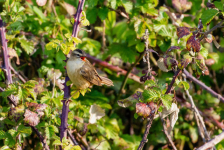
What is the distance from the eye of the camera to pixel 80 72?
268cm

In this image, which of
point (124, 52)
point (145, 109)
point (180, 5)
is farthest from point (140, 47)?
point (145, 109)

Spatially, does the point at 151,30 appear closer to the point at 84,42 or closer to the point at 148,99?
the point at 84,42

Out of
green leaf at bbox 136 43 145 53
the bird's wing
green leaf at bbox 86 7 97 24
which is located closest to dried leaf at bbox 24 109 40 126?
the bird's wing

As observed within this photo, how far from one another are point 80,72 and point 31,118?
684 mm

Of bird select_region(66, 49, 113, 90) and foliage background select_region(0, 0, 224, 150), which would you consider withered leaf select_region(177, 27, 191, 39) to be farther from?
bird select_region(66, 49, 113, 90)

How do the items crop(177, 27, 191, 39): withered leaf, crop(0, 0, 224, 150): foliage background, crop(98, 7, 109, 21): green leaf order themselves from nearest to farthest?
crop(177, 27, 191, 39): withered leaf
crop(0, 0, 224, 150): foliage background
crop(98, 7, 109, 21): green leaf

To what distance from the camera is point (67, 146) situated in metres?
2.16

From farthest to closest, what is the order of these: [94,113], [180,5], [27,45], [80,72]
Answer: [180,5]
[27,45]
[94,113]
[80,72]

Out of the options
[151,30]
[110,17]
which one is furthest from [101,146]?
[110,17]

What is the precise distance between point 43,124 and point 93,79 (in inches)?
27.0

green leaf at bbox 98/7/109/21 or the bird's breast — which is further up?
green leaf at bbox 98/7/109/21

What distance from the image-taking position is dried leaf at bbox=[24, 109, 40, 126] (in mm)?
2244

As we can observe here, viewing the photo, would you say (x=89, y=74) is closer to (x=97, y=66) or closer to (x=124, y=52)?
(x=124, y=52)

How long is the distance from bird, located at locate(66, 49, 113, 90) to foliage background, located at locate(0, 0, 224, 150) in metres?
0.28
